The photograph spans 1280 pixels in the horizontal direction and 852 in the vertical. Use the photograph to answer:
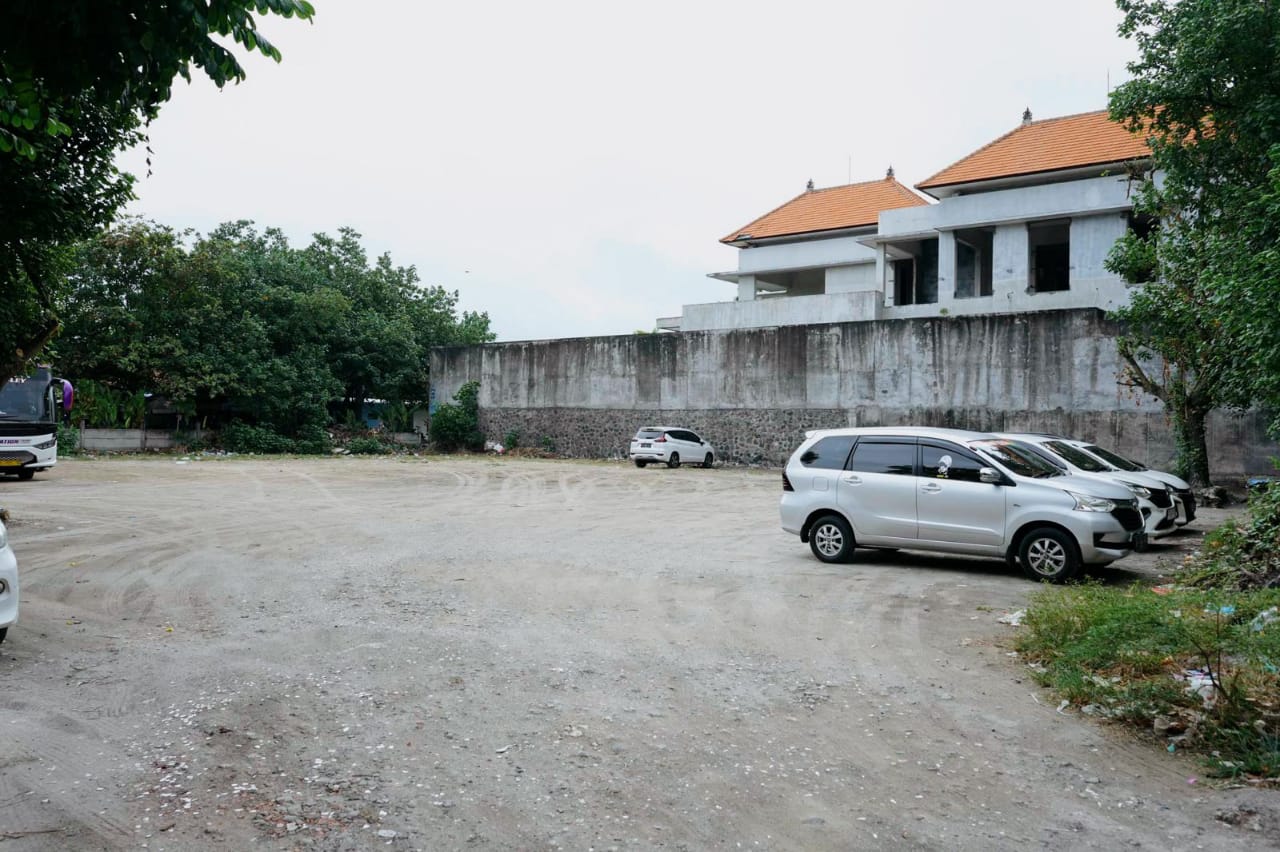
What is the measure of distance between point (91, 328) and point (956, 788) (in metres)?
35.5

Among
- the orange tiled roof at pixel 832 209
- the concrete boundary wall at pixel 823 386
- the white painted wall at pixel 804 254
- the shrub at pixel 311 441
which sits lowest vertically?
the shrub at pixel 311 441

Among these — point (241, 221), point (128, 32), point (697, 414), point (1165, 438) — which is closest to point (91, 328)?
point (241, 221)

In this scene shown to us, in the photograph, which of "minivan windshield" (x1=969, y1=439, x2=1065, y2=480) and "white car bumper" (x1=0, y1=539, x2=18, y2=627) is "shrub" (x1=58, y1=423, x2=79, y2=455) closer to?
"white car bumper" (x1=0, y1=539, x2=18, y2=627)

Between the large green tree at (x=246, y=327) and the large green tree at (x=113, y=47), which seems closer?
the large green tree at (x=113, y=47)

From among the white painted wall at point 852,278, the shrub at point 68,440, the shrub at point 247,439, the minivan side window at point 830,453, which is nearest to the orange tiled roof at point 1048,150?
the white painted wall at point 852,278

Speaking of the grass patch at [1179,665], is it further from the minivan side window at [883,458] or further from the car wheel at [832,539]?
the car wheel at [832,539]

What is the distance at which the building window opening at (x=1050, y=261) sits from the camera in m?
32.7

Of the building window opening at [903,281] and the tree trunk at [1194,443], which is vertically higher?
the building window opening at [903,281]

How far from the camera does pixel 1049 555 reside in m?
9.62

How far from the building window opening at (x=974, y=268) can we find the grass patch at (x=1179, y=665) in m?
28.3

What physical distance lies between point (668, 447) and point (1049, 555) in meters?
22.4

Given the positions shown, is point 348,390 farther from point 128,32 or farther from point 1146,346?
point 128,32

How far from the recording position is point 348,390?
137 feet

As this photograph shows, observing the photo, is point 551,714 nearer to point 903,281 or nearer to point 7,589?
point 7,589
